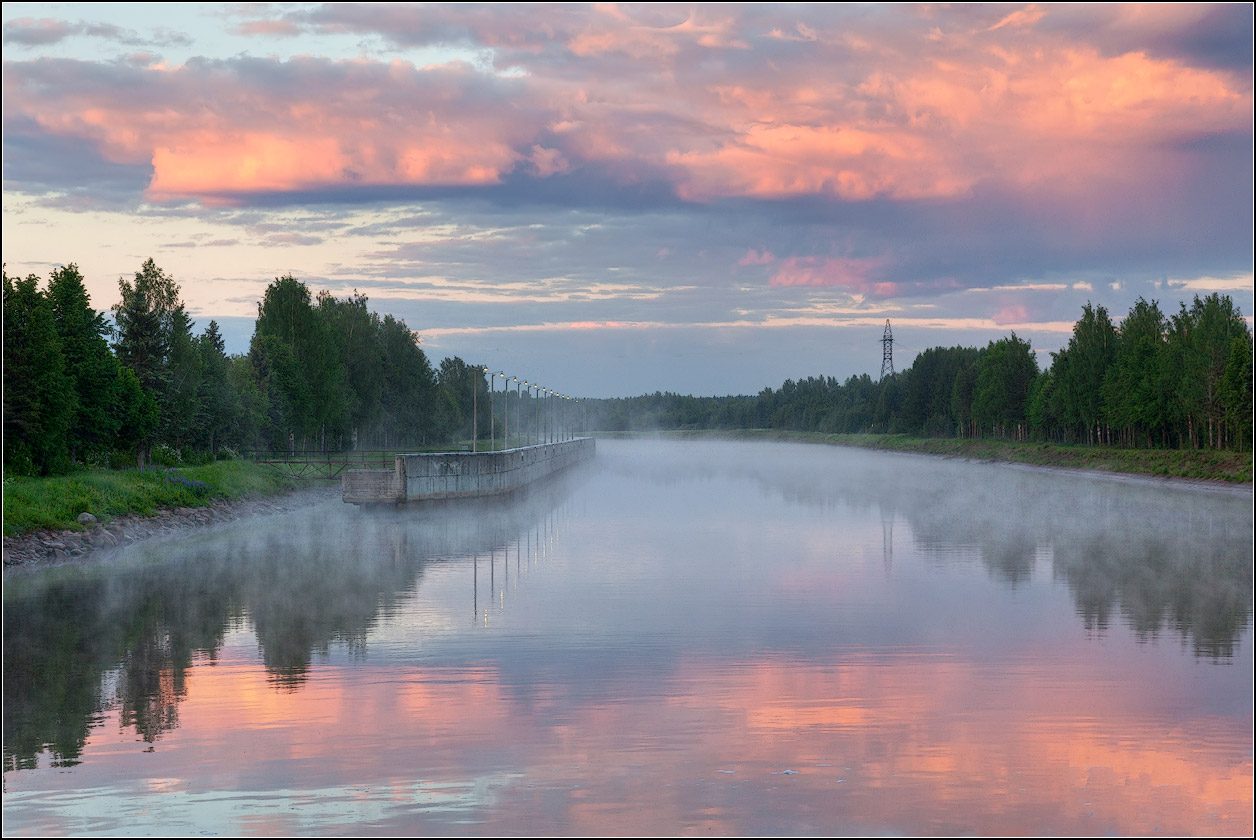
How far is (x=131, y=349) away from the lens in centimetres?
6975

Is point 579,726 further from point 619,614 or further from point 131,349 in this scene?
point 131,349

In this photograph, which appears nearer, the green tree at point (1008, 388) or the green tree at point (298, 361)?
the green tree at point (298, 361)

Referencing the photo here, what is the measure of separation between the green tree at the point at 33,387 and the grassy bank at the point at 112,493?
1449 millimetres

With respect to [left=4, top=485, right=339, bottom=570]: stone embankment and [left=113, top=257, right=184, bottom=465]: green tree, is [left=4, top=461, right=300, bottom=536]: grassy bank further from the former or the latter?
[left=113, top=257, right=184, bottom=465]: green tree

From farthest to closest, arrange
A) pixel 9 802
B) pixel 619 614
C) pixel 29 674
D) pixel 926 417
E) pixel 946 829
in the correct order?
1. pixel 926 417
2. pixel 619 614
3. pixel 29 674
4. pixel 9 802
5. pixel 946 829

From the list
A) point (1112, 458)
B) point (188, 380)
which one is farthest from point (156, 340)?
point (1112, 458)

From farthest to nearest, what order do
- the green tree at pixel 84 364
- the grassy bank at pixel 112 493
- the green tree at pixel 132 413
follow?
the green tree at pixel 132 413
the green tree at pixel 84 364
the grassy bank at pixel 112 493

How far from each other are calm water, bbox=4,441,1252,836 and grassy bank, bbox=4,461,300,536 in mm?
3482

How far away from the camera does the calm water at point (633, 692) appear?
38.8 feet

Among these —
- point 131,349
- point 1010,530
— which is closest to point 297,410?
point 131,349

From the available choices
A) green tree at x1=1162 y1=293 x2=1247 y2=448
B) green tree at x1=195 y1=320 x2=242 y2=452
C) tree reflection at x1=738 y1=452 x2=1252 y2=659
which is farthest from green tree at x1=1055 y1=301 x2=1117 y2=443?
green tree at x1=195 y1=320 x2=242 y2=452

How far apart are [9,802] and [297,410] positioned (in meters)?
→ 87.2

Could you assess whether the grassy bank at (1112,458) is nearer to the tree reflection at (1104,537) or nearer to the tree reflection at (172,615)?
the tree reflection at (1104,537)

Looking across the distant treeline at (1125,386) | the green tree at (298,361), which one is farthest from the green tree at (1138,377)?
the green tree at (298,361)
